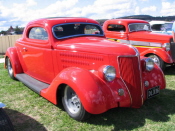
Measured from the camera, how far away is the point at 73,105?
3346mm

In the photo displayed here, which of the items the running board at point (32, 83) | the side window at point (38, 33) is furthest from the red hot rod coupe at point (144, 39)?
the running board at point (32, 83)

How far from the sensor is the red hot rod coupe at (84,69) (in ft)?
9.70

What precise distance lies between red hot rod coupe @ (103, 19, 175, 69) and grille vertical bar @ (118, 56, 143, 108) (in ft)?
10.5

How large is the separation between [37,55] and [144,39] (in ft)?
12.9

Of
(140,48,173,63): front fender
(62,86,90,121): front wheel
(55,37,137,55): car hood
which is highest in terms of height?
(55,37,137,55): car hood

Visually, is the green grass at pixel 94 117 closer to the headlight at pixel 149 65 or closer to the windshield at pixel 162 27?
the headlight at pixel 149 65

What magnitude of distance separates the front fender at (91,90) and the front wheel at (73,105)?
0.23 m

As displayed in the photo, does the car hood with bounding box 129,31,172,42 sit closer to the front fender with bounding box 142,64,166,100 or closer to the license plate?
the front fender with bounding box 142,64,166,100

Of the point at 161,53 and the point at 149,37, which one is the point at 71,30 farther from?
the point at 149,37

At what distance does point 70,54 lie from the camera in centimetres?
368

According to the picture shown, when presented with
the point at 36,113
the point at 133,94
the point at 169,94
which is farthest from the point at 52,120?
the point at 169,94

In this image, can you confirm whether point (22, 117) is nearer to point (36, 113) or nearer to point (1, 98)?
point (36, 113)

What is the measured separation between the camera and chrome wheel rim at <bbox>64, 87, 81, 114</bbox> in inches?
128

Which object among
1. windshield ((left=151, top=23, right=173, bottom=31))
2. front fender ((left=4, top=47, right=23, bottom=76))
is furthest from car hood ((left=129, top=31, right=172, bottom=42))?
windshield ((left=151, top=23, right=173, bottom=31))
